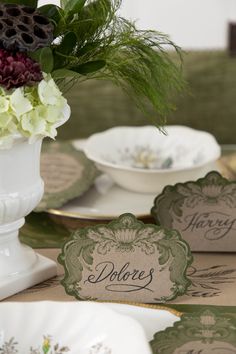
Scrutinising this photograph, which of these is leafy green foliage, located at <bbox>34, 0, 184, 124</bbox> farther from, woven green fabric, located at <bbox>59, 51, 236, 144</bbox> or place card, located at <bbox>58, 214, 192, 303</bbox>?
woven green fabric, located at <bbox>59, 51, 236, 144</bbox>

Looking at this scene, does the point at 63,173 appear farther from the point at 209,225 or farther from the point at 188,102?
the point at 188,102

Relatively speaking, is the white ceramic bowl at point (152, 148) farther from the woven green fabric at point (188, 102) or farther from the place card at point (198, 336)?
the woven green fabric at point (188, 102)

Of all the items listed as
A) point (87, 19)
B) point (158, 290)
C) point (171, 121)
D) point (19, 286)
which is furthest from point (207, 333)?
point (171, 121)

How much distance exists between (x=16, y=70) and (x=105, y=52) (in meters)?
0.16

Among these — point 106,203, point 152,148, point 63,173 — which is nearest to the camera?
point 106,203

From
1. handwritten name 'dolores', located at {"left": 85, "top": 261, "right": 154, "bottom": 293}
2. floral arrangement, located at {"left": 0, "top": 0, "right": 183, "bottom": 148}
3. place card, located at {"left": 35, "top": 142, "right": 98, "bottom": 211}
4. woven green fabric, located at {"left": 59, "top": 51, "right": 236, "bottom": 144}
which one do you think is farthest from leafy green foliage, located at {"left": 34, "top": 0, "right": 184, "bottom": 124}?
woven green fabric, located at {"left": 59, "top": 51, "right": 236, "bottom": 144}

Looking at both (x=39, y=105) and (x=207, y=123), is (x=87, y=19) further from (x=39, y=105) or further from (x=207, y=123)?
(x=207, y=123)

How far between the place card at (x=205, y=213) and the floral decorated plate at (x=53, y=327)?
1.17ft

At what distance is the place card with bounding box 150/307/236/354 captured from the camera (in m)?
0.89

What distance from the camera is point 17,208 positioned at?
3.50ft

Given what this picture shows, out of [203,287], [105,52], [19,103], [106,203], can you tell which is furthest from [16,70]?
[106,203]

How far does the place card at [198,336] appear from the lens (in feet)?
2.91

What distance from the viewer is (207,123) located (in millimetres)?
2566

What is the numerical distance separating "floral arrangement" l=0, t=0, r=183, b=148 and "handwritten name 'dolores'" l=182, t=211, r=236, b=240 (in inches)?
7.6
